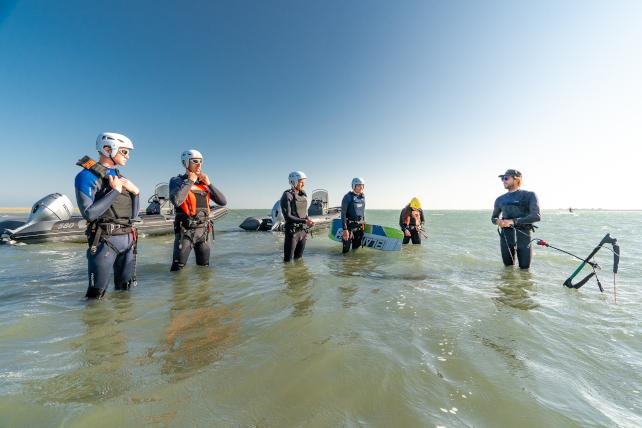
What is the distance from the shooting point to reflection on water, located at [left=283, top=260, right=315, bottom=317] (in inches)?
177

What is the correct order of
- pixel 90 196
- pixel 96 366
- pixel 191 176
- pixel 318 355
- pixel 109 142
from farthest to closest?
pixel 191 176 → pixel 109 142 → pixel 90 196 → pixel 318 355 → pixel 96 366

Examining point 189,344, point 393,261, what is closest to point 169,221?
point 393,261

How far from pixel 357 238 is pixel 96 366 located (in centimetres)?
911

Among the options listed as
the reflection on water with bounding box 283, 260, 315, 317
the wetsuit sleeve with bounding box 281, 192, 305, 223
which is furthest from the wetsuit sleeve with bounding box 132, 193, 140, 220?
the wetsuit sleeve with bounding box 281, 192, 305, 223

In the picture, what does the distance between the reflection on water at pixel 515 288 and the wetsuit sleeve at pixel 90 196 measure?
262 inches

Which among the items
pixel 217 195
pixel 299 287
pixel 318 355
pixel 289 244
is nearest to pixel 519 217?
pixel 299 287

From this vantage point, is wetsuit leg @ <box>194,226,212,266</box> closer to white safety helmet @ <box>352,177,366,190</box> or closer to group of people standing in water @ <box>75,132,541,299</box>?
group of people standing in water @ <box>75,132,541,299</box>

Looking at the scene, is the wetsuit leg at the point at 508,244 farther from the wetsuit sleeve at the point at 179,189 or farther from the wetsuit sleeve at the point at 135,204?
the wetsuit sleeve at the point at 135,204

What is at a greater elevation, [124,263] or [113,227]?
[113,227]

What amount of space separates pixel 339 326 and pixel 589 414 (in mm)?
2444

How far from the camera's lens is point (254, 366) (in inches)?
105

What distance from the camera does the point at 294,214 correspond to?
8.25m

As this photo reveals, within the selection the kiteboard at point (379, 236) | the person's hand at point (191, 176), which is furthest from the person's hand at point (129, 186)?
the kiteboard at point (379, 236)

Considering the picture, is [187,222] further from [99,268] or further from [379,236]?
[379,236]
